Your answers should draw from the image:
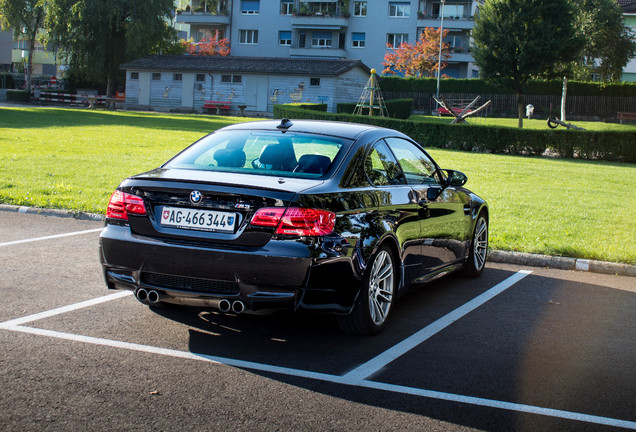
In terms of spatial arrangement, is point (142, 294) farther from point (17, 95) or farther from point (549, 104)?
point (17, 95)

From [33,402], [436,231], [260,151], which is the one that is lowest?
[33,402]

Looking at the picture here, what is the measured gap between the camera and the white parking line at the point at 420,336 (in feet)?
15.7

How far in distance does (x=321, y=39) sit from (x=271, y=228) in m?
76.8

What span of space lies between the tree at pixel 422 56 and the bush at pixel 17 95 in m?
33.4

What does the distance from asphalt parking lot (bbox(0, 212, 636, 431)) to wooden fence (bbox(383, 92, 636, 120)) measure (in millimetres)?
56255

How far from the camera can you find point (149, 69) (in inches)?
2562

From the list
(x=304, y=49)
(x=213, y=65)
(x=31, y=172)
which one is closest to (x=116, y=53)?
(x=213, y=65)

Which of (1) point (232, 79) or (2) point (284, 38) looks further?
(2) point (284, 38)

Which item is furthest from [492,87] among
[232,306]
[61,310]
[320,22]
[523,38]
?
[232,306]

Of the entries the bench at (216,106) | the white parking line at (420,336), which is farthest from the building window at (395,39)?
the white parking line at (420,336)

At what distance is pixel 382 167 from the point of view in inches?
242

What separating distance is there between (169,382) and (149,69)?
63.5 metres

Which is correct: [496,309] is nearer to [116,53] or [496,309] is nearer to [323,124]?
[323,124]

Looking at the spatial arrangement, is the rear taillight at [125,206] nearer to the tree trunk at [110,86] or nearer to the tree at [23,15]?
the tree trunk at [110,86]
